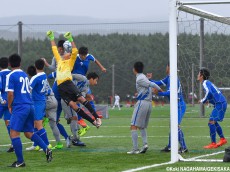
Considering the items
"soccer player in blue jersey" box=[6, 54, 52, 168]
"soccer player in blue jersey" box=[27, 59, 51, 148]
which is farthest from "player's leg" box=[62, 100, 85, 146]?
"soccer player in blue jersey" box=[6, 54, 52, 168]

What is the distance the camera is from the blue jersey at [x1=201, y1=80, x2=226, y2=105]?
16.6 metres

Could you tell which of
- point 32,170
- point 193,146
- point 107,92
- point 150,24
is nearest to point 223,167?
point 32,170

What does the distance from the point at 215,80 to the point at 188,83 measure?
1221 mm

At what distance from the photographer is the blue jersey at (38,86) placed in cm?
1577

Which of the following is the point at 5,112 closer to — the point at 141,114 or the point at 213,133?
the point at 141,114

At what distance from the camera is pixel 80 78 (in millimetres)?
17562

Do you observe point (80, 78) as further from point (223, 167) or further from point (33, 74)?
point (223, 167)

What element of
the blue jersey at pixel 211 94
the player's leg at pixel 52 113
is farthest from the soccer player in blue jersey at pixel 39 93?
the blue jersey at pixel 211 94

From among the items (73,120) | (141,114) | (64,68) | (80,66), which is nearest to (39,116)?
(64,68)

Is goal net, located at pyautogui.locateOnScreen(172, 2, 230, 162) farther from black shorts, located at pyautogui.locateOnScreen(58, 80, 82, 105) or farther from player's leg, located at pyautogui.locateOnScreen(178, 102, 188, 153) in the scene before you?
black shorts, located at pyautogui.locateOnScreen(58, 80, 82, 105)

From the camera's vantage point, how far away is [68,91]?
16156 mm

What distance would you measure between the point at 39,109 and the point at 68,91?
0.84 m

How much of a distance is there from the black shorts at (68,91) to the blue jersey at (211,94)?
9.90ft

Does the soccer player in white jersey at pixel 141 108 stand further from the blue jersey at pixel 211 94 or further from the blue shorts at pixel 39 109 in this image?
the blue shorts at pixel 39 109
